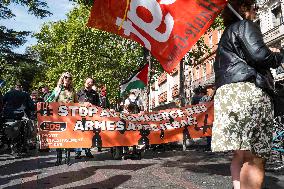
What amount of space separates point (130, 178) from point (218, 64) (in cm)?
290

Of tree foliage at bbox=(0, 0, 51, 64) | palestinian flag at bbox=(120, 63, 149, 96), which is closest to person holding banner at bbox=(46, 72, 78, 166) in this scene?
palestinian flag at bbox=(120, 63, 149, 96)

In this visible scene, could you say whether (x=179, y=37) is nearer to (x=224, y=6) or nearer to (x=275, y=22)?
(x=224, y=6)

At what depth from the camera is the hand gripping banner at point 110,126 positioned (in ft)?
22.1

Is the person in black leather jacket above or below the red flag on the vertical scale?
below

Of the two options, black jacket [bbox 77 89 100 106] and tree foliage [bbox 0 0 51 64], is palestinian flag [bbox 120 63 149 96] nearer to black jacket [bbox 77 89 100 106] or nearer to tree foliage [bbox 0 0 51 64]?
black jacket [bbox 77 89 100 106]

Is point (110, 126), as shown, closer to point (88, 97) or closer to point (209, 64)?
point (88, 97)

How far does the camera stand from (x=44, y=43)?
54.2 meters

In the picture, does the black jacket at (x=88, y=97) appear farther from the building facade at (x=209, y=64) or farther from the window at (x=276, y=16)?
the window at (x=276, y=16)

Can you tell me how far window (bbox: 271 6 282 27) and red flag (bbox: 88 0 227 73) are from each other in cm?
2836

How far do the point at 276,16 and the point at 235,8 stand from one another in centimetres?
3002

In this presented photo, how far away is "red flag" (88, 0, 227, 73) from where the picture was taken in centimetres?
387

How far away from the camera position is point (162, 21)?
4125 millimetres

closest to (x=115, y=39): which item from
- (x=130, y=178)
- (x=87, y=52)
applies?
(x=87, y=52)

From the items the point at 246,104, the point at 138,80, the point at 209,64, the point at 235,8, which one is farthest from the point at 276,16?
the point at 246,104
